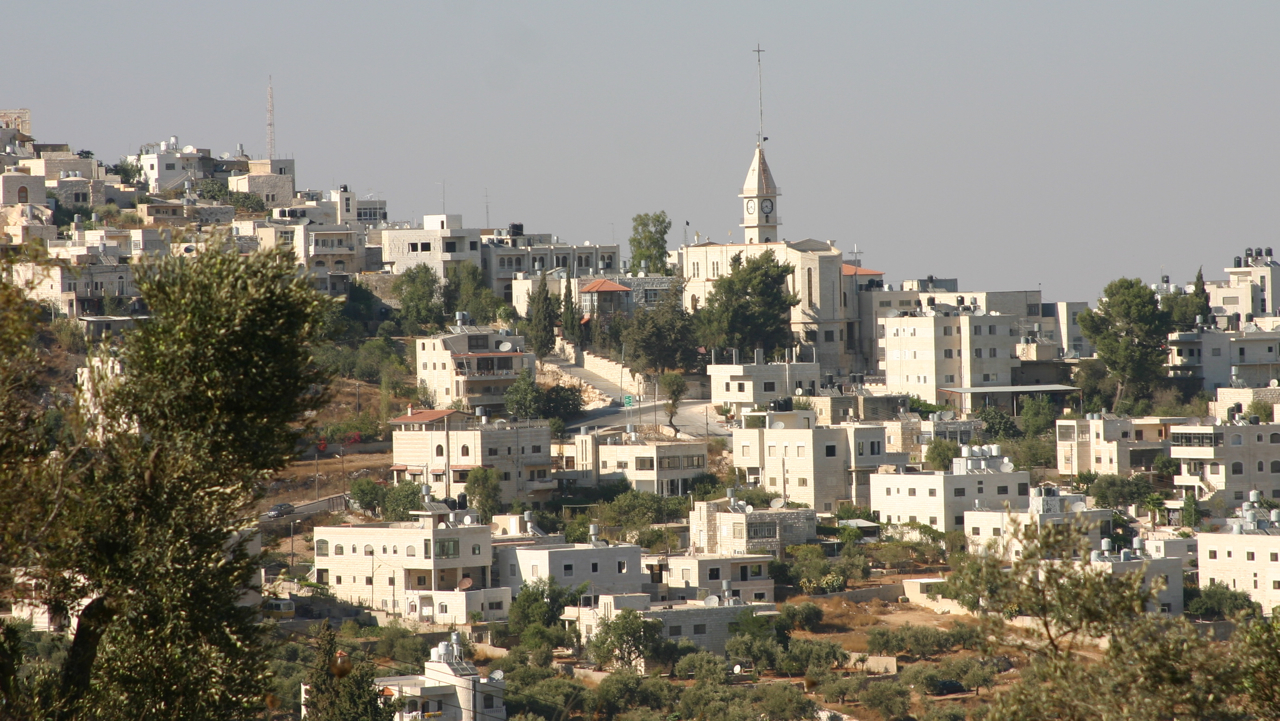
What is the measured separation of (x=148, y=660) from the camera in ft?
40.7

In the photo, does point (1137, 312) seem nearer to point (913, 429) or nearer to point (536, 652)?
point (913, 429)

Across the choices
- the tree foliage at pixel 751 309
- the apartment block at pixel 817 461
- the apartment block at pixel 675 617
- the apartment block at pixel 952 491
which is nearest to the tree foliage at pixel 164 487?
the apartment block at pixel 675 617

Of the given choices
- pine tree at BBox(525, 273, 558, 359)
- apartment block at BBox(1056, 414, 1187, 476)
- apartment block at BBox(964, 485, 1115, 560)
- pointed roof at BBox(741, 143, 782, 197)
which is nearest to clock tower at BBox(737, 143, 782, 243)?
pointed roof at BBox(741, 143, 782, 197)

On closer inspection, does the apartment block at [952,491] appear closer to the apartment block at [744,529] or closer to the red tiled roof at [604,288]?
the apartment block at [744,529]

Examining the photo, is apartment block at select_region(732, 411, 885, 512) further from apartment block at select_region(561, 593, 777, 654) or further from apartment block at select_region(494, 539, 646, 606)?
apartment block at select_region(561, 593, 777, 654)

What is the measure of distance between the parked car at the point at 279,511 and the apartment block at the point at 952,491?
1650 centimetres

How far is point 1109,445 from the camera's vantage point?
5638 cm

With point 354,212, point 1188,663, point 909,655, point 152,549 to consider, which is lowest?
point 909,655

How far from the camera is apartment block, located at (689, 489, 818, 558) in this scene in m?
47.2

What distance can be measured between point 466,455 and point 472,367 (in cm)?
762

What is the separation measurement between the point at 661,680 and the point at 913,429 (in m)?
22.9

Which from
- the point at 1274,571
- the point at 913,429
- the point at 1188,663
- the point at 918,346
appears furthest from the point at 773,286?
the point at 1188,663

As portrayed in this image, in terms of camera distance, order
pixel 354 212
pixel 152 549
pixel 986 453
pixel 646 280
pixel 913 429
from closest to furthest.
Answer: pixel 152 549 → pixel 986 453 → pixel 913 429 → pixel 646 280 → pixel 354 212

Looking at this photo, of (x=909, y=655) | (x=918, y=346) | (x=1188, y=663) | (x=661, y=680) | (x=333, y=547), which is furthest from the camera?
(x=918, y=346)
